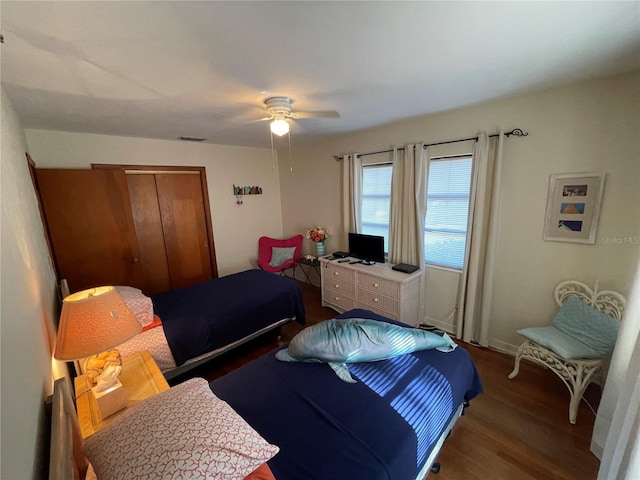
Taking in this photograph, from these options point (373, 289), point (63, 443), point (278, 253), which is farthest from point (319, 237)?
point (63, 443)

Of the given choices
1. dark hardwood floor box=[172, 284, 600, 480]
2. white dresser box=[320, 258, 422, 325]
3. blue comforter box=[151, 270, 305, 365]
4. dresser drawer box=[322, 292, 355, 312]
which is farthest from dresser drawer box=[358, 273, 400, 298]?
dark hardwood floor box=[172, 284, 600, 480]

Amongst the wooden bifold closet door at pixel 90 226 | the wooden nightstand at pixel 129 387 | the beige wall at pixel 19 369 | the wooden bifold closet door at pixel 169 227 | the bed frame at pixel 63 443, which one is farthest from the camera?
the wooden bifold closet door at pixel 169 227

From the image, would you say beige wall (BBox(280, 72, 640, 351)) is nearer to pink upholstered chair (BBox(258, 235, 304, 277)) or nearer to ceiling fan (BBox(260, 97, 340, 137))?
ceiling fan (BBox(260, 97, 340, 137))

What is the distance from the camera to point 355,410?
1307 mm

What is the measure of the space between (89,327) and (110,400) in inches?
16.5

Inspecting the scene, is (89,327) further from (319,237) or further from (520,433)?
(319,237)

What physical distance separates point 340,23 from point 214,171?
334cm

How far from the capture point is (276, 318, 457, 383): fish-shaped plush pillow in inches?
63.4

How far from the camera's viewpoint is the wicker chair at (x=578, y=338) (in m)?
1.84

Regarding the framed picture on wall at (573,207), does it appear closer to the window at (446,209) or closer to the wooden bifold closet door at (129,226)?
the window at (446,209)

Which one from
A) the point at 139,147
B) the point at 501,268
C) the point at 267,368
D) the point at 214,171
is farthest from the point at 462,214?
the point at 139,147

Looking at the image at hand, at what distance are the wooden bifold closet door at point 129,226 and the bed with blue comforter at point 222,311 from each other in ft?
2.67

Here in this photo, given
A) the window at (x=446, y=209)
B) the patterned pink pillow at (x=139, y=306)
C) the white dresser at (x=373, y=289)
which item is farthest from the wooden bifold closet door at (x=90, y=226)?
the window at (x=446, y=209)

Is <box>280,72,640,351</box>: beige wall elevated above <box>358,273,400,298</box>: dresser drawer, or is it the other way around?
<box>280,72,640,351</box>: beige wall
